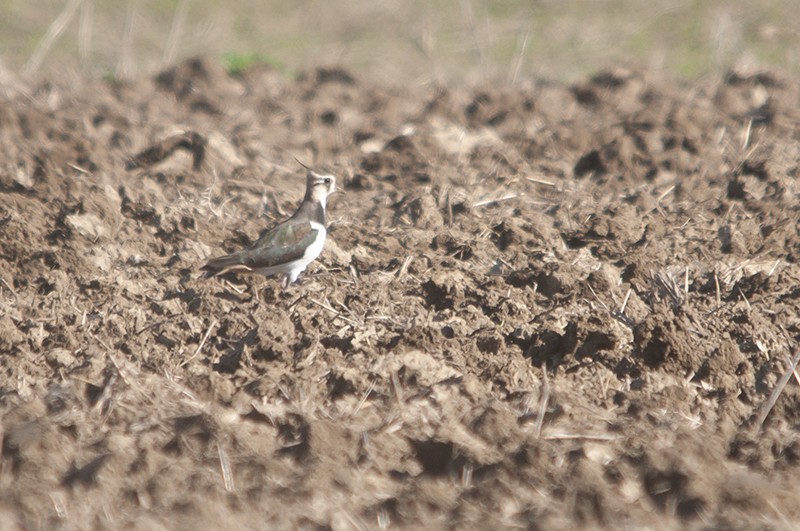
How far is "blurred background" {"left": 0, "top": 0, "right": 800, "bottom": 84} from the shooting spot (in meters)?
12.8

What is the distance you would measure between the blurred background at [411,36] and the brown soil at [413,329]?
3296 mm

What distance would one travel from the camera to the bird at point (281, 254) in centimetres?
649

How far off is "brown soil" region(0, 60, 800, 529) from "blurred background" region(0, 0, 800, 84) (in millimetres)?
3296

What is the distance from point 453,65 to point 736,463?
9.14 m

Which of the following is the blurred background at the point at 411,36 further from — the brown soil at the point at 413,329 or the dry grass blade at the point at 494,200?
the dry grass blade at the point at 494,200

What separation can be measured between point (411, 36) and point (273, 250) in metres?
8.22

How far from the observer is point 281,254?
21.5ft

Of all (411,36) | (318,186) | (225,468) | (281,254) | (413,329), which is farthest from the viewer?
(411,36)

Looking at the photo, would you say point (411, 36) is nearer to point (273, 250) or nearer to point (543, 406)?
point (273, 250)

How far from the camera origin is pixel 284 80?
11.7 m

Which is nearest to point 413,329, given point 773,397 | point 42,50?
point 773,397

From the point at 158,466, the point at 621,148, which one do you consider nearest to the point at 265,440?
the point at 158,466

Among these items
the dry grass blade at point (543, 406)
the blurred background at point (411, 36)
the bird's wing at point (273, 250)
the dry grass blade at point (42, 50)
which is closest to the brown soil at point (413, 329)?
the dry grass blade at point (543, 406)

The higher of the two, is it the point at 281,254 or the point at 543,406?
the point at 543,406
